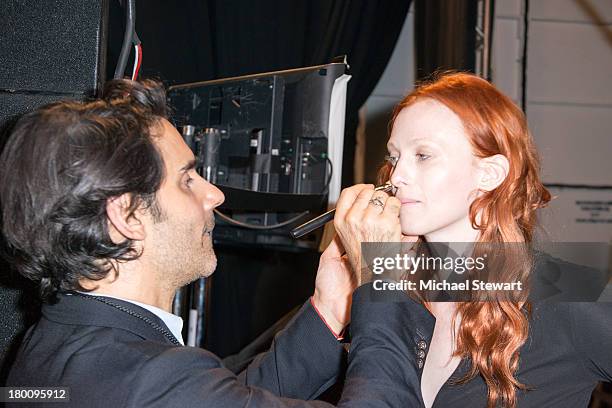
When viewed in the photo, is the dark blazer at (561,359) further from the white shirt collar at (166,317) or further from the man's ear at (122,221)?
the man's ear at (122,221)

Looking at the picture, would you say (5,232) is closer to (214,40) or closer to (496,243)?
(496,243)

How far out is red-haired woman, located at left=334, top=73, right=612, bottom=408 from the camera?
1167 mm

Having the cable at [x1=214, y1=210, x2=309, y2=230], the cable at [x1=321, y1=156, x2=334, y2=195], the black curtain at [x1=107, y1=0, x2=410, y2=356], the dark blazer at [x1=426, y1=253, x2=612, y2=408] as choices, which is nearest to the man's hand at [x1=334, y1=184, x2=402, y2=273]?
the dark blazer at [x1=426, y1=253, x2=612, y2=408]

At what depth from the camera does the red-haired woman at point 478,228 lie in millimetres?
1167

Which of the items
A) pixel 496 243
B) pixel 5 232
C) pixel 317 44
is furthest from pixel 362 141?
pixel 5 232

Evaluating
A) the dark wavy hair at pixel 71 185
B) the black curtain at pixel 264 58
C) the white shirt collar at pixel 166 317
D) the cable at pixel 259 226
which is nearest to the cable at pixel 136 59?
the dark wavy hair at pixel 71 185

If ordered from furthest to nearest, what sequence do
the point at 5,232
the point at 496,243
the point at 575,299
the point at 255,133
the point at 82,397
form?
1. the point at 255,133
2. the point at 496,243
3. the point at 575,299
4. the point at 5,232
5. the point at 82,397

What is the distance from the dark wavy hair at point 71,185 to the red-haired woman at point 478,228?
348 mm

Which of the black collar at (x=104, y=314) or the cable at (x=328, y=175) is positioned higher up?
the cable at (x=328, y=175)

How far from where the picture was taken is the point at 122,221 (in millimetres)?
1114

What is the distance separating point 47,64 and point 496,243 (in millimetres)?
904

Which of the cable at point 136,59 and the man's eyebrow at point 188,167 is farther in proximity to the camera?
the cable at point 136,59

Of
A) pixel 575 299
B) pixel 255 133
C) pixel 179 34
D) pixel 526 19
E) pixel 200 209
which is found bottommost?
pixel 575 299

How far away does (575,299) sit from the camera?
1.21m
